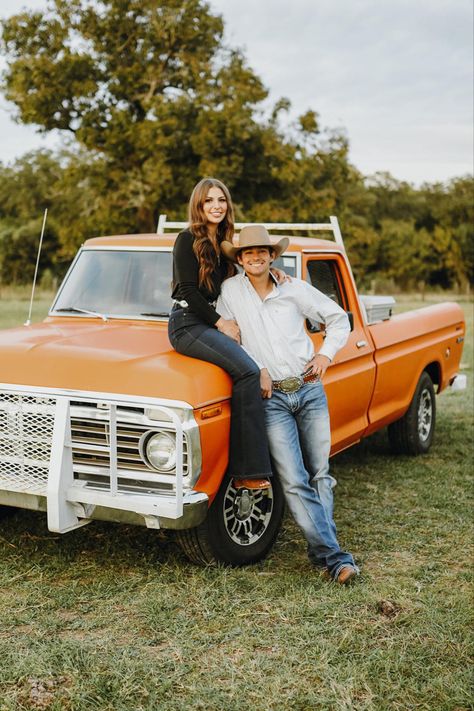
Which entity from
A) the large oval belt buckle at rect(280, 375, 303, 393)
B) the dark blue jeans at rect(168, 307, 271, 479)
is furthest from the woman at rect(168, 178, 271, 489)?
the large oval belt buckle at rect(280, 375, 303, 393)

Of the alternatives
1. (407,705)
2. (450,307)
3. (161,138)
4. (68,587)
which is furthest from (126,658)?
(161,138)

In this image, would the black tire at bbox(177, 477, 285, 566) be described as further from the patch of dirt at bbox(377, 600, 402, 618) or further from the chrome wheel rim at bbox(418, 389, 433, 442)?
the chrome wheel rim at bbox(418, 389, 433, 442)

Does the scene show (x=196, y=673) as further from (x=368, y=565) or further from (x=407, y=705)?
(x=368, y=565)

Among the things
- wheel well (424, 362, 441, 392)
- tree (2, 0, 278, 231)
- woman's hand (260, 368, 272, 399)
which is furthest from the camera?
tree (2, 0, 278, 231)

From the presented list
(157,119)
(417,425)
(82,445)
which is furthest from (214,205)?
(157,119)

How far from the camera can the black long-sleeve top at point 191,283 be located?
→ 16.5ft

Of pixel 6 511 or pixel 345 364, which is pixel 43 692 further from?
pixel 345 364

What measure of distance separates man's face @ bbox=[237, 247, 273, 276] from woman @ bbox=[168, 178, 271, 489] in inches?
7.6

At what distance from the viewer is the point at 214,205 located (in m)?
5.15

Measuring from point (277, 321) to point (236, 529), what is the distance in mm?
1234

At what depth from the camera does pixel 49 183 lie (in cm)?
4897

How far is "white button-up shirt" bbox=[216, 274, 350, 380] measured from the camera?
200 inches

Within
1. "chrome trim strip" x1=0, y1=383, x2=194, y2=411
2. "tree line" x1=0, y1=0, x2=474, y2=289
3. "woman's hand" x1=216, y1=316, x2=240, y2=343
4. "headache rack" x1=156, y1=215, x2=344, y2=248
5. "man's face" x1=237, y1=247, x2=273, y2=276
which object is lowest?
"chrome trim strip" x1=0, y1=383, x2=194, y2=411

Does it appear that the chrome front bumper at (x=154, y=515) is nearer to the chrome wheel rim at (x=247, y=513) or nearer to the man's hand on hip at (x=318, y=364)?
the chrome wheel rim at (x=247, y=513)
